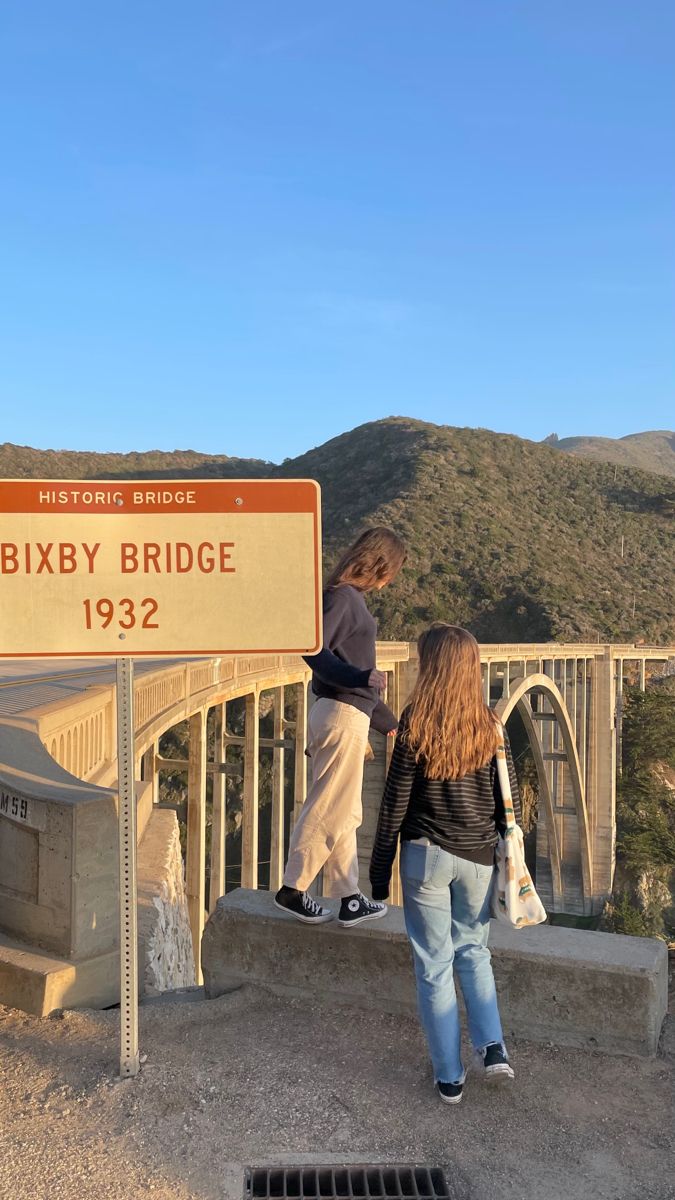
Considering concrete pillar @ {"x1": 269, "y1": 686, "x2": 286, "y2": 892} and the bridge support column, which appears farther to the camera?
the bridge support column

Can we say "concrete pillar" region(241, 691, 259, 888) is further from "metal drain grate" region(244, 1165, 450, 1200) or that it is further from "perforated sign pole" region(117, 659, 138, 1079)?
"metal drain grate" region(244, 1165, 450, 1200)

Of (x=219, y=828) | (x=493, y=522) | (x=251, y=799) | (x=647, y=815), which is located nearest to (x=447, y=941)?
(x=219, y=828)

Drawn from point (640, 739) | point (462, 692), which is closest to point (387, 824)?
point (462, 692)

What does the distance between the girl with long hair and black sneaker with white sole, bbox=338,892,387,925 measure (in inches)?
23.4

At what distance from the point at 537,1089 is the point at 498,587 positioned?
54.7 metres

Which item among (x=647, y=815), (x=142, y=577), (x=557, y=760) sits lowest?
(x=647, y=815)

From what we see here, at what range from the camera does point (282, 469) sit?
101 meters

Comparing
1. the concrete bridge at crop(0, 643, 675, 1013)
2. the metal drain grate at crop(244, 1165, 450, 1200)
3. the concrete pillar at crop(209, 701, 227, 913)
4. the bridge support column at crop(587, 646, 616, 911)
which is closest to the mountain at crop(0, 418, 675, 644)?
the bridge support column at crop(587, 646, 616, 911)

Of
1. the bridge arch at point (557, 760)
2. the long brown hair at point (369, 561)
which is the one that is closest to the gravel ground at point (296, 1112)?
the long brown hair at point (369, 561)

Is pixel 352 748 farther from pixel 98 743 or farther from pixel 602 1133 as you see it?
pixel 98 743

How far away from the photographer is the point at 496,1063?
2918mm

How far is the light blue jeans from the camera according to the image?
2.93 m

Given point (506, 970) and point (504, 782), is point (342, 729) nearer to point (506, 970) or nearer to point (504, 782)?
point (504, 782)

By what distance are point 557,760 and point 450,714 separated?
30294 millimetres
